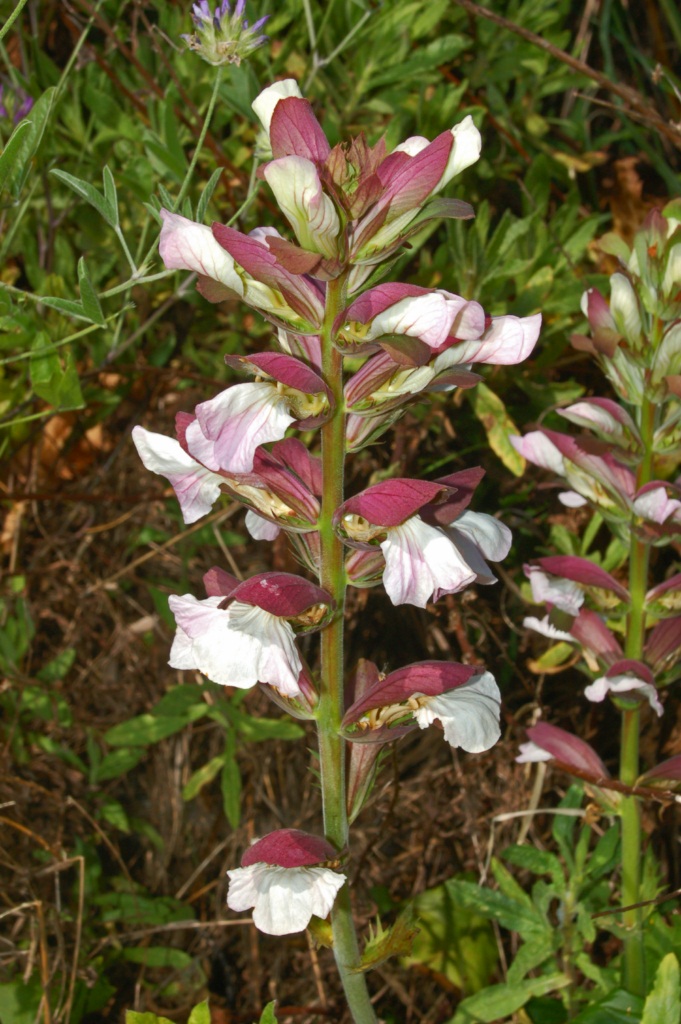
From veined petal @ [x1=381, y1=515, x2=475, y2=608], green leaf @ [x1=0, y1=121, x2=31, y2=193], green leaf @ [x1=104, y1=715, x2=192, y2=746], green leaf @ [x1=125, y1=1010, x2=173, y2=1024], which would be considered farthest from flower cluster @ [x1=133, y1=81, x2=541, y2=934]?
green leaf @ [x1=104, y1=715, x2=192, y2=746]

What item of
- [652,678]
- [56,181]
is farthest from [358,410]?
[56,181]

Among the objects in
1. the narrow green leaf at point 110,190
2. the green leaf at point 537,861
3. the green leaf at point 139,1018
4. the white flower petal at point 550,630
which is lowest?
the green leaf at point 537,861

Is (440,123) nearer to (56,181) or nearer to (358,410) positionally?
(56,181)

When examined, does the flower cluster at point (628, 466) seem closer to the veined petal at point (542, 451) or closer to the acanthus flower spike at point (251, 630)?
the veined petal at point (542, 451)

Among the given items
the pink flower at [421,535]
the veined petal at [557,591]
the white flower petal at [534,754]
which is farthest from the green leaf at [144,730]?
the pink flower at [421,535]

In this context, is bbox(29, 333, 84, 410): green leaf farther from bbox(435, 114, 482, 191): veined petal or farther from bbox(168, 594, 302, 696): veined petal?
bbox(435, 114, 482, 191): veined petal

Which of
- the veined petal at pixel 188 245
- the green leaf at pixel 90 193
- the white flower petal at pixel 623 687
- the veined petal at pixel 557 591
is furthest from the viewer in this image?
the veined petal at pixel 557 591

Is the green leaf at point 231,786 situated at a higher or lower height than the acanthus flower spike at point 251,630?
lower
